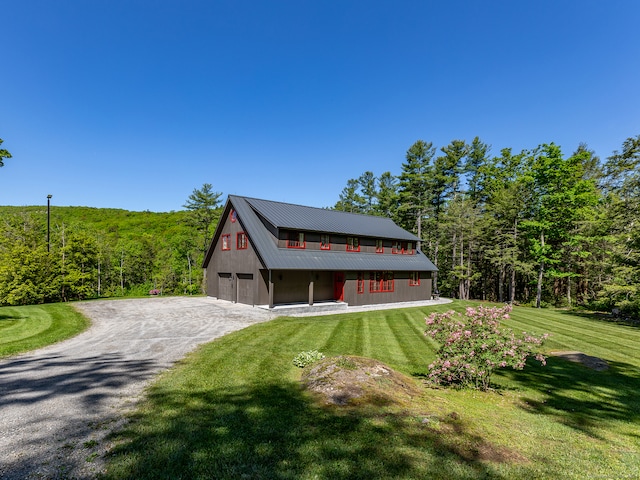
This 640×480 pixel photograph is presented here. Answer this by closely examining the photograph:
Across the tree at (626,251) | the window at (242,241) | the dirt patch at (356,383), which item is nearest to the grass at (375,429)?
the dirt patch at (356,383)

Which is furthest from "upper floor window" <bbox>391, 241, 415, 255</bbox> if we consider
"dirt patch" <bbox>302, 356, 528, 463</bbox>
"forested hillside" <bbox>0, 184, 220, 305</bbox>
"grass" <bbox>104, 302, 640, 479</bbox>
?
"forested hillside" <bbox>0, 184, 220, 305</bbox>

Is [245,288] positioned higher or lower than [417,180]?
lower

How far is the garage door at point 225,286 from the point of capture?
2294 cm

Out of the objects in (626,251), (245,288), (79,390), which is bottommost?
(79,390)

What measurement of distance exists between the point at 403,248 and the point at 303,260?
12.2m

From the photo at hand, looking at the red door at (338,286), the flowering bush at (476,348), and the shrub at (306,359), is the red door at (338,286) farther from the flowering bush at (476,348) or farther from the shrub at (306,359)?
the flowering bush at (476,348)

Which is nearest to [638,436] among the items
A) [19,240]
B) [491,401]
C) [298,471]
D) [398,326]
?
[491,401]

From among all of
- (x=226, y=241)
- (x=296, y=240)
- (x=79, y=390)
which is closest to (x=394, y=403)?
(x=79, y=390)

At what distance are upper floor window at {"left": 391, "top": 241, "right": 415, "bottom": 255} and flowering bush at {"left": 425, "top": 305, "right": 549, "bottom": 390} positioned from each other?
2058cm

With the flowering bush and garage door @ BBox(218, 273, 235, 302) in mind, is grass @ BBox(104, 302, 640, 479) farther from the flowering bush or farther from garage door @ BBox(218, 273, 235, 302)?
garage door @ BBox(218, 273, 235, 302)

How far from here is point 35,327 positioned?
40.7 ft

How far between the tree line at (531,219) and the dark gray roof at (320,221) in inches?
330

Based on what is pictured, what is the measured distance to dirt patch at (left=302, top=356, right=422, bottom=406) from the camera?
581 centimetres

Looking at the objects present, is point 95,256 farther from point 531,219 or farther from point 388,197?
point 531,219
